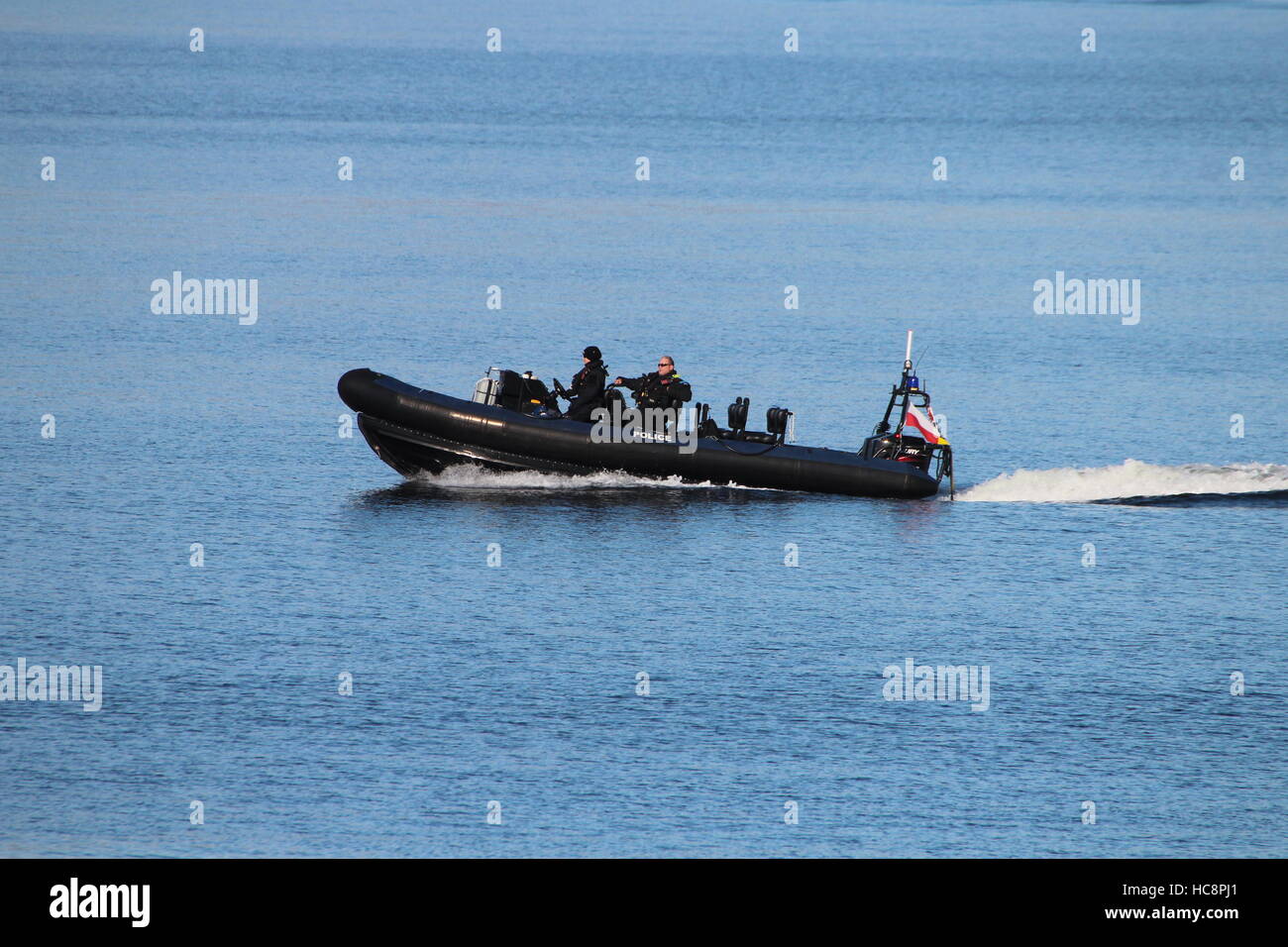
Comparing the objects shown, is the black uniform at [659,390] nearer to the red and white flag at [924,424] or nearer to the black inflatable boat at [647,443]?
the black inflatable boat at [647,443]

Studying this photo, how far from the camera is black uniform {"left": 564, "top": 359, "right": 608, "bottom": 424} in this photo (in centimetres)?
2642

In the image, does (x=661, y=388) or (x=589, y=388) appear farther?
(x=589, y=388)

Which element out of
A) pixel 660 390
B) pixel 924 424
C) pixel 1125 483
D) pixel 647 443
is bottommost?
pixel 1125 483

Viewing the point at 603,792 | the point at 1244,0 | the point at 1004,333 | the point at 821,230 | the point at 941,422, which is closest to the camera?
the point at 603,792

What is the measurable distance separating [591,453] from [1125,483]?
791 centimetres

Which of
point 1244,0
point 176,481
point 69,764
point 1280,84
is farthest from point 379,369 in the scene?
point 1244,0

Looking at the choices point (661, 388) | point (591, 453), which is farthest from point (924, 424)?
point (591, 453)

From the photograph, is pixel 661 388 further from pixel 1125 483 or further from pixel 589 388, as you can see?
pixel 1125 483

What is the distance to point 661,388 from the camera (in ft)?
85.3

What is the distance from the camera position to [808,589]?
23.5 metres

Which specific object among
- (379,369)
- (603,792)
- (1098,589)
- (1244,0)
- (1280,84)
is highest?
(1244,0)

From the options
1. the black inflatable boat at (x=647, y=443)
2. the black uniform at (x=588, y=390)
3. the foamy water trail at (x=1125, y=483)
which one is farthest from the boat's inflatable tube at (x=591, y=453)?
the foamy water trail at (x=1125, y=483)

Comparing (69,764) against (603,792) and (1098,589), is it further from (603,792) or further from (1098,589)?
(1098,589)

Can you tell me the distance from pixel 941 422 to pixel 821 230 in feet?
86.4
